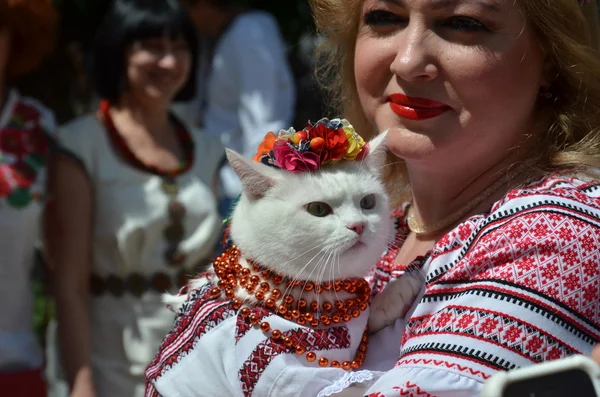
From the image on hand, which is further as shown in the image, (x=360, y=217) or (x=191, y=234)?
(x=191, y=234)

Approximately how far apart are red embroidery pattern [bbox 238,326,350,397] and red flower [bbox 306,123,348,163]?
0.36m

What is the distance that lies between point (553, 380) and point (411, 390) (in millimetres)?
515

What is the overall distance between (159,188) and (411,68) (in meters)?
1.91

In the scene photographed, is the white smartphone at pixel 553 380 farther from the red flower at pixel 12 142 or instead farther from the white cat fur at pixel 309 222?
the red flower at pixel 12 142

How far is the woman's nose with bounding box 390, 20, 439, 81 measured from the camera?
1.64 metres

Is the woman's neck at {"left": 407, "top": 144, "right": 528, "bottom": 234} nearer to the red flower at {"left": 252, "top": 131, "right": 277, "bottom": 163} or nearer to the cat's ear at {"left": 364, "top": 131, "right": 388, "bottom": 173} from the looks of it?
the cat's ear at {"left": 364, "top": 131, "right": 388, "bottom": 173}

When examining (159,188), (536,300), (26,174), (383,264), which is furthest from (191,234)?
(536,300)

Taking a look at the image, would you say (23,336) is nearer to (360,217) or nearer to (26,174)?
(26,174)

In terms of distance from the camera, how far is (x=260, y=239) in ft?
5.54

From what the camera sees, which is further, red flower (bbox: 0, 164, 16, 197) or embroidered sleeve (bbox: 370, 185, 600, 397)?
red flower (bbox: 0, 164, 16, 197)

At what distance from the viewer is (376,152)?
1755 mm

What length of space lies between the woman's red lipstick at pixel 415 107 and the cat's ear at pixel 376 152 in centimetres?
6

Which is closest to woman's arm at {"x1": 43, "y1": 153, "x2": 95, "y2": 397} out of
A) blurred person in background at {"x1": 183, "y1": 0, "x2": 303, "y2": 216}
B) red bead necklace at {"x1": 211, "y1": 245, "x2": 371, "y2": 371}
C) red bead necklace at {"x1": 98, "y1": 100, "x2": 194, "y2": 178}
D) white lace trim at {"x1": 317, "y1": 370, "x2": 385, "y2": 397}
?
red bead necklace at {"x1": 98, "y1": 100, "x2": 194, "y2": 178}

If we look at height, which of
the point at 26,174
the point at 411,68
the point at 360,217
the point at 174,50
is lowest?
the point at 26,174
